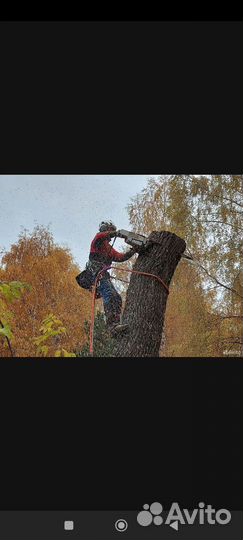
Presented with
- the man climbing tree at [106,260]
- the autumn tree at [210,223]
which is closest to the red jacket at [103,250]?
the man climbing tree at [106,260]

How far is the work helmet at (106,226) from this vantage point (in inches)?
114

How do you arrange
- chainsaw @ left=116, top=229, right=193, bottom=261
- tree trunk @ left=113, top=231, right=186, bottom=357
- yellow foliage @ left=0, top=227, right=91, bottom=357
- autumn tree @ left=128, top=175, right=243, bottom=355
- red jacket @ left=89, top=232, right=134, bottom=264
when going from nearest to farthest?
tree trunk @ left=113, top=231, right=186, bottom=357 → chainsaw @ left=116, top=229, right=193, bottom=261 → red jacket @ left=89, top=232, right=134, bottom=264 → yellow foliage @ left=0, top=227, right=91, bottom=357 → autumn tree @ left=128, top=175, right=243, bottom=355

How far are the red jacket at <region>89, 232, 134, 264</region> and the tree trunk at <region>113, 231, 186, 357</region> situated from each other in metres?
0.21

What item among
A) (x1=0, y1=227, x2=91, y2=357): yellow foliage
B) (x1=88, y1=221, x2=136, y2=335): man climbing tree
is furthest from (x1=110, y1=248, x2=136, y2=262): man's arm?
(x1=0, y1=227, x2=91, y2=357): yellow foliage

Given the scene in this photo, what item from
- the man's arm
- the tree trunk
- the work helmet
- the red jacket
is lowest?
the tree trunk

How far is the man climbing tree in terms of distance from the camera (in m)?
2.74

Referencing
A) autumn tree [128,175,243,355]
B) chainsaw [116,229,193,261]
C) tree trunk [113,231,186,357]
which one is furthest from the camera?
autumn tree [128,175,243,355]

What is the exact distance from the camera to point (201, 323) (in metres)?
3.43

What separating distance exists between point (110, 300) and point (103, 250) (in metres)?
0.23

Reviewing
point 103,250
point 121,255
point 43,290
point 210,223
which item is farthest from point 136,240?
point 210,223

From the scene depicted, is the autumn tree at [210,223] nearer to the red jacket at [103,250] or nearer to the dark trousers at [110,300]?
the red jacket at [103,250]

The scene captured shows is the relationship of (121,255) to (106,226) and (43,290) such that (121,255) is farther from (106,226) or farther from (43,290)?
(43,290)

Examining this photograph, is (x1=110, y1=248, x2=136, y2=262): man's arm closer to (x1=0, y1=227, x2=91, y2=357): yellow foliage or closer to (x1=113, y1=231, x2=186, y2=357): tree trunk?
(x1=113, y1=231, x2=186, y2=357): tree trunk

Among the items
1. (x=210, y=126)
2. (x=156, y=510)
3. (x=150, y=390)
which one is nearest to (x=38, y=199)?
(x=210, y=126)
